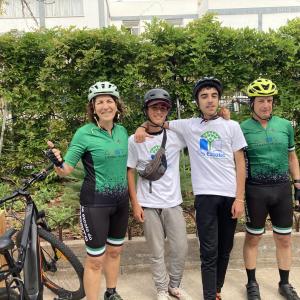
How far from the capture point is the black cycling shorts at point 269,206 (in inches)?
143

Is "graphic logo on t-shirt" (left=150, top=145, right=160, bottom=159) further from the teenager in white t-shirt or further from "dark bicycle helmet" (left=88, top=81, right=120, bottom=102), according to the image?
"dark bicycle helmet" (left=88, top=81, right=120, bottom=102)

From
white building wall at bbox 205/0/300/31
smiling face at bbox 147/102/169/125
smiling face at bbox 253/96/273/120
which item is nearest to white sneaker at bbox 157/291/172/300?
smiling face at bbox 147/102/169/125

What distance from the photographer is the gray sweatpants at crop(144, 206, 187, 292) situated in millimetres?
3656

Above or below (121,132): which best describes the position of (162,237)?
below

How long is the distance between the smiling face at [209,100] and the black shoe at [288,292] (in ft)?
5.84

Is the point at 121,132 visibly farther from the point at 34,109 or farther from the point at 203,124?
the point at 34,109

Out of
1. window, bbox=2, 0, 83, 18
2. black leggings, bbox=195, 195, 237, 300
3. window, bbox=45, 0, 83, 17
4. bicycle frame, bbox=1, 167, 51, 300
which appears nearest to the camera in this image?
bicycle frame, bbox=1, 167, 51, 300

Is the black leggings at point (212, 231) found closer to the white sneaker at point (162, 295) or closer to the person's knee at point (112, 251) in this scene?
the white sneaker at point (162, 295)

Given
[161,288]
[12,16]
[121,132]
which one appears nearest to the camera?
[121,132]

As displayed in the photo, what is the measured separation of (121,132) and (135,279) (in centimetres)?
173

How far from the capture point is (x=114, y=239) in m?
3.54

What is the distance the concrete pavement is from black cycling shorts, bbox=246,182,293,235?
744mm

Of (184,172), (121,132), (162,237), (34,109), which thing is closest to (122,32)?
(34,109)

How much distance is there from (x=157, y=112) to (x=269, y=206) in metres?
1.30
